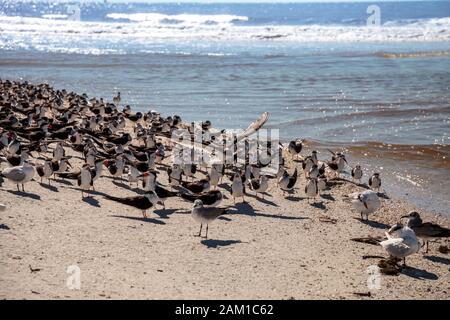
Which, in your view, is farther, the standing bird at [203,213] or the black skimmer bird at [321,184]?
the black skimmer bird at [321,184]

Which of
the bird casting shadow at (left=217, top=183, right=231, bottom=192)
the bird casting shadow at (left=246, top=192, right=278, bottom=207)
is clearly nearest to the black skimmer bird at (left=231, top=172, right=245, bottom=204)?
the bird casting shadow at (left=246, top=192, right=278, bottom=207)

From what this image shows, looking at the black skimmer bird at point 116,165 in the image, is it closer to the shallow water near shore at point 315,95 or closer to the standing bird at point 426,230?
the shallow water near shore at point 315,95

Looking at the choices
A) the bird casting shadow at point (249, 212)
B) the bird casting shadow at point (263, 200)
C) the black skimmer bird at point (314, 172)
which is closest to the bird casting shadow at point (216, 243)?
the bird casting shadow at point (249, 212)

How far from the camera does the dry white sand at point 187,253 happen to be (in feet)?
26.9

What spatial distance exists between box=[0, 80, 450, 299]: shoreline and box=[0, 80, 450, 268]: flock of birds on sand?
34 centimetres

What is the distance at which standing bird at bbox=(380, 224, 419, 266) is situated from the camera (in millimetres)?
9812

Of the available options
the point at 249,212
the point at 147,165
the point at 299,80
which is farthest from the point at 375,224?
the point at 299,80

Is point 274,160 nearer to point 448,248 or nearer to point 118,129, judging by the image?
point 118,129

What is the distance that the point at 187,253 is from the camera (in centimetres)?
980

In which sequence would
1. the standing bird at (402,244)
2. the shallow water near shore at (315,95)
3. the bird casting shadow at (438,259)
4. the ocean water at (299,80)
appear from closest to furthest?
the standing bird at (402,244) → the bird casting shadow at (438,259) → the shallow water near shore at (315,95) → the ocean water at (299,80)

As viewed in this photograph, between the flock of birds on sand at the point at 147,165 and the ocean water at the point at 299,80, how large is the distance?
6.61 feet

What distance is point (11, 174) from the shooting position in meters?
12.1

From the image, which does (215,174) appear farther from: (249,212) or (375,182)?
(375,182)
